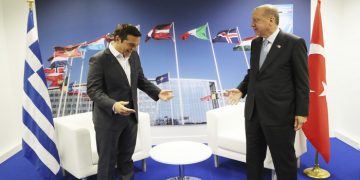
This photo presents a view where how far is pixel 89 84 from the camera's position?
236 cm

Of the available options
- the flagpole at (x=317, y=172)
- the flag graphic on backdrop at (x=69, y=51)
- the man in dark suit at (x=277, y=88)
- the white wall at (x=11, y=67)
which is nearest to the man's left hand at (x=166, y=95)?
the man in dark suit at (x=277, y=88)

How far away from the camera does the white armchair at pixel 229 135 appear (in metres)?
3.28

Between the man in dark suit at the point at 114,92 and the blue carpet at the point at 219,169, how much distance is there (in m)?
1.03

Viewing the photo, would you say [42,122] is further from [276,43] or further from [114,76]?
[276,43]

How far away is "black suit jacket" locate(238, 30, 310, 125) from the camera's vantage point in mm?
2225

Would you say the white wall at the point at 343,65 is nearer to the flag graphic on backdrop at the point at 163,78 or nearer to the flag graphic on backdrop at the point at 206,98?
the flag graphic on backdrop at the point at 206,98

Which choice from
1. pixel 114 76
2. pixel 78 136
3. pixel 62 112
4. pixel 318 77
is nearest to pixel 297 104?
pixel 318 77

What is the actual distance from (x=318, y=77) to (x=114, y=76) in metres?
1.99

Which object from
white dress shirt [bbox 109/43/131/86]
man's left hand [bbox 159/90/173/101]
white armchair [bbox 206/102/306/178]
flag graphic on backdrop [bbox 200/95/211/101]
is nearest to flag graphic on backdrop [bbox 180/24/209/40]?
flag graphic on backdrop [bbox 200/95/211/101]

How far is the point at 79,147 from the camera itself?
3.00 m

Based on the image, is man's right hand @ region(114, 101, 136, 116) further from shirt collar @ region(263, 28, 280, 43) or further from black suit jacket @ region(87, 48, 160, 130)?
shirt collar @ region(263, 28, 280, 43)

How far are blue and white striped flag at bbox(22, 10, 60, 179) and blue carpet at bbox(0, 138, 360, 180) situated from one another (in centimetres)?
30

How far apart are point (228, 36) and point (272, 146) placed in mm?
2278

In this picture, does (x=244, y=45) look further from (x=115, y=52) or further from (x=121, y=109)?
Result: (x=121, y=109)
